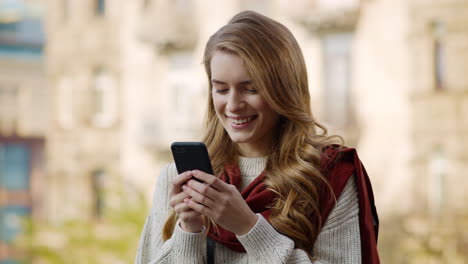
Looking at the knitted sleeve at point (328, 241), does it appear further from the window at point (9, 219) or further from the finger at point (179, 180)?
the window at point (9, 219)

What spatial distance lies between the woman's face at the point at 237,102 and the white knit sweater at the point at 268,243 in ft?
→ 0.40

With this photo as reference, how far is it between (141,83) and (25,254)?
4089 millimetres

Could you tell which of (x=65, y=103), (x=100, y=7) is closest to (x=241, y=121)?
(x=100, y=7)

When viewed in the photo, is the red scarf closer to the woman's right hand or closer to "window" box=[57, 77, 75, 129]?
the woman's right hand

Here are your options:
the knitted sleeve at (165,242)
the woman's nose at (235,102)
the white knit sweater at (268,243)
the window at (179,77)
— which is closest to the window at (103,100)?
the window at (179,77)

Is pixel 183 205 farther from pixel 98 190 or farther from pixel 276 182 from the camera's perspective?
pixel 98 190

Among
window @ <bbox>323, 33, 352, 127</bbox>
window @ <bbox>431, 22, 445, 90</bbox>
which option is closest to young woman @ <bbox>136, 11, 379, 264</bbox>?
window @ <bbox>431, 22, 445, 90</bbox>

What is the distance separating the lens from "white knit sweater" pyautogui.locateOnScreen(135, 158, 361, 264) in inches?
61.6

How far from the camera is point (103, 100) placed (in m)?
12.2

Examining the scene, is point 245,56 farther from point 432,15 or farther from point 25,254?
point 25,254

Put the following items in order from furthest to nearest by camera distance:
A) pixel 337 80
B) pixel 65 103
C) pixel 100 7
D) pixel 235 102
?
1. pixel 65 103
2. pixel 100 7
3. pixel 337 80
4. pixel 235 102

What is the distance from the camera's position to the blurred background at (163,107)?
857 cm

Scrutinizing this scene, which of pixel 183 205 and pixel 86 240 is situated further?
pixel 86 240

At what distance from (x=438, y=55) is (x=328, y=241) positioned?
7.23m
